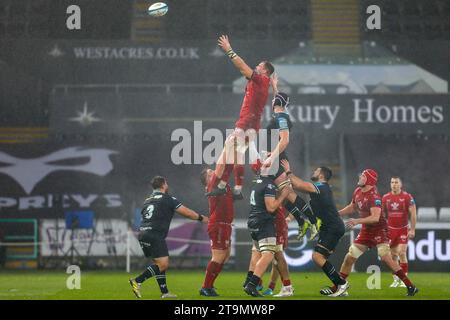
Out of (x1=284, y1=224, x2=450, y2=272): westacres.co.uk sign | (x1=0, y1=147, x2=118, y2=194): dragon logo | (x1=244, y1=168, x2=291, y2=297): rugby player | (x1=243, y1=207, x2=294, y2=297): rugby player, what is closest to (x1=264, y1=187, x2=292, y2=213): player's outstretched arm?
(x1=244, y1=168, x2=291, y2=297): rugby player

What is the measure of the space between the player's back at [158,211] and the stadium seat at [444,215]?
12.1m

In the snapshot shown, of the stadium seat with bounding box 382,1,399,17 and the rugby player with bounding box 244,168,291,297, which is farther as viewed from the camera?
the stadium seat with bounding box 382,1,399,17

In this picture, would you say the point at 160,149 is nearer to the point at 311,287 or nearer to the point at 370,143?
the point at 370,143

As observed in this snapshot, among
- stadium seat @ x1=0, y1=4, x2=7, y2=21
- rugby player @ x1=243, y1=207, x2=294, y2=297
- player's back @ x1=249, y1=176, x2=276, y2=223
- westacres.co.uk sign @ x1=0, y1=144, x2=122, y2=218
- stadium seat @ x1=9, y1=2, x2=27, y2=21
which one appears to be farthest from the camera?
stadium seat @ x1=0, y1=4, x2=7, y2=21

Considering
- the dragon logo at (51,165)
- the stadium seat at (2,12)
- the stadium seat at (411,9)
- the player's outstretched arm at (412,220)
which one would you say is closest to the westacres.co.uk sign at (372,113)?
the stadium seat at (411,9)

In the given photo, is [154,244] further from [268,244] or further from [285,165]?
[285,165]

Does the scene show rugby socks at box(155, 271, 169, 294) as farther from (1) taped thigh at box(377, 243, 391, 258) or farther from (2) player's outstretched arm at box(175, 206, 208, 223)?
(1) taped thigh at box(377, 243, 391, 258)

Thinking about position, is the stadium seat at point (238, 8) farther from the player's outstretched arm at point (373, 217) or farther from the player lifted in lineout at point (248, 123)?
the player's outstretched arm at point (373, 217)

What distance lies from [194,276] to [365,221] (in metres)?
7.00

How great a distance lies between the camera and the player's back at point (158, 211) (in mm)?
14266

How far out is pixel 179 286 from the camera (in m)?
17.4

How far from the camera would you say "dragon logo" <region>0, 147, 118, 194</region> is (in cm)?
2489

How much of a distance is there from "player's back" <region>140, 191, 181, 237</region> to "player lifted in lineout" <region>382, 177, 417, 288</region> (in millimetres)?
5905

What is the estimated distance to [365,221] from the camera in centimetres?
1508
